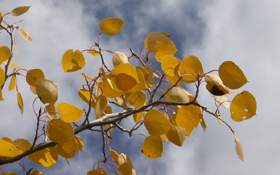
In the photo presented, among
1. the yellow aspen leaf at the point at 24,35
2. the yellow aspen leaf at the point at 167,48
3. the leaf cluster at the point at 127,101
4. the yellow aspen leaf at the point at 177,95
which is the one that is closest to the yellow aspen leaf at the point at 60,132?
the leaf cluster at the point at 127,101

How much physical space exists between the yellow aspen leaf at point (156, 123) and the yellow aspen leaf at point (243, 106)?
8.5 inches

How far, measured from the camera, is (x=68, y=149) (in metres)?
0.77

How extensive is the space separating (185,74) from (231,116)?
0.19 metres

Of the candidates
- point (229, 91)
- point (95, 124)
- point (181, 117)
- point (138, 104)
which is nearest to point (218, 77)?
point (229, 91)

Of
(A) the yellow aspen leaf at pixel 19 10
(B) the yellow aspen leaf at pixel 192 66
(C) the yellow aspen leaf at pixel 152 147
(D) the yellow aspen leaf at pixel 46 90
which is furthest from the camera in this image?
(A) the yellow aspen leaf at pixel 19 10

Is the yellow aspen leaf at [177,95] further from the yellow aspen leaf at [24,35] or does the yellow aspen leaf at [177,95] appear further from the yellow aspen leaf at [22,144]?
the yellow aspen leaf at [24,35]

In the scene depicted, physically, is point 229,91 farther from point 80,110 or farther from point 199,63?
point 80,110

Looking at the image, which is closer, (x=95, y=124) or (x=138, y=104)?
(x=95, y=124)

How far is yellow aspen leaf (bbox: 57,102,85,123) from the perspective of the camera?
2.43 ft

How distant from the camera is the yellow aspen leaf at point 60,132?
694 millimetres

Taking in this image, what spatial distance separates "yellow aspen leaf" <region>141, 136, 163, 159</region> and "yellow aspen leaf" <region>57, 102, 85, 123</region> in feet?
0.80

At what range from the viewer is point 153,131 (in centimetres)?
76

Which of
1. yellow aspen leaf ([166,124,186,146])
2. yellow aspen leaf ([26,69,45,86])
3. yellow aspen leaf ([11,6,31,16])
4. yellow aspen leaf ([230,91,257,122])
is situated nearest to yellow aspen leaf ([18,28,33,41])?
yellow aspen leaf ([11,6,31,16])

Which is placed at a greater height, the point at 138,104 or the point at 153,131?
the point at 138,104
